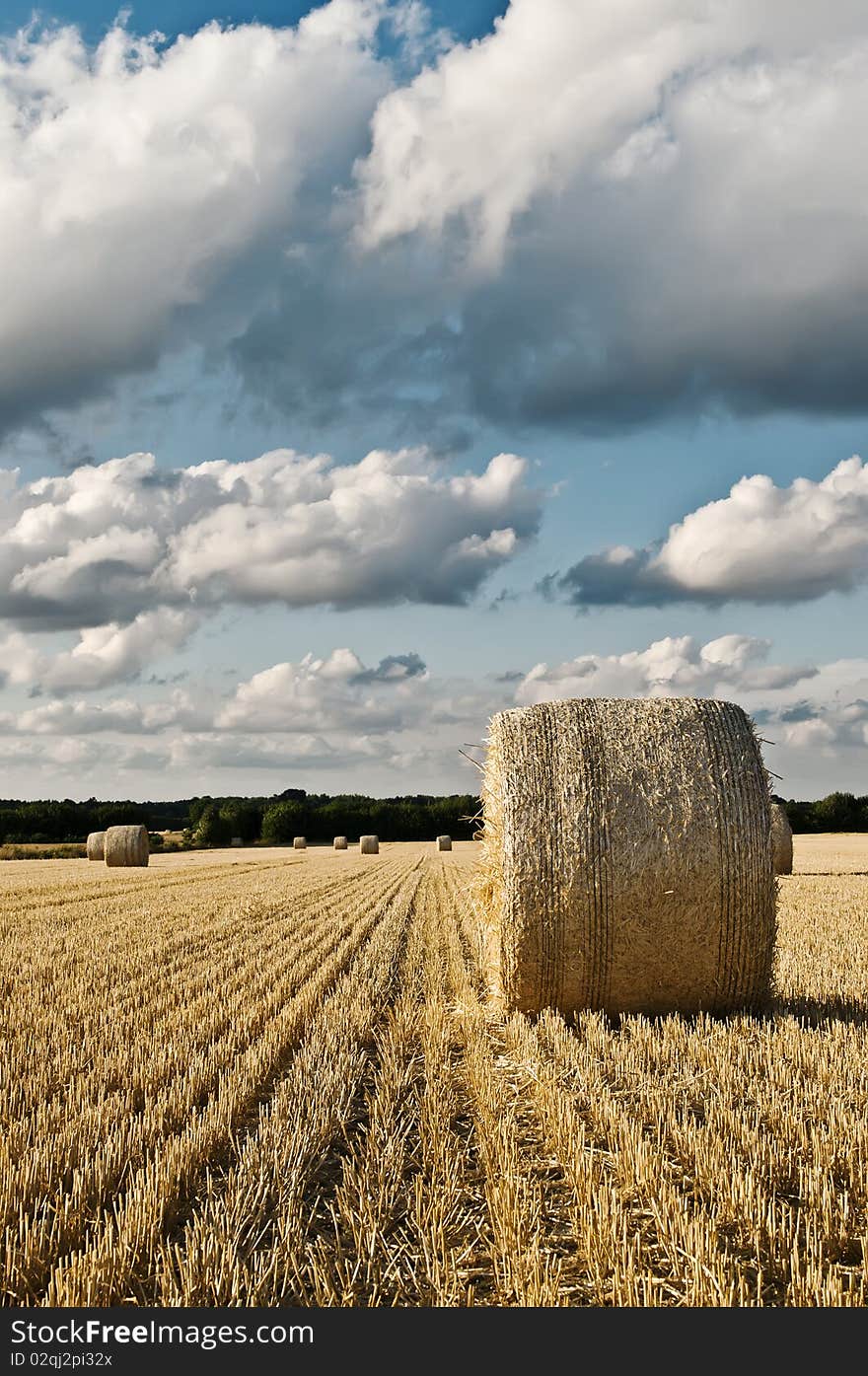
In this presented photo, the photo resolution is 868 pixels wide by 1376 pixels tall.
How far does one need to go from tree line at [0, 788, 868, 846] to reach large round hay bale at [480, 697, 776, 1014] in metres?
62.4

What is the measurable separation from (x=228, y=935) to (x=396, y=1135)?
7.65 m

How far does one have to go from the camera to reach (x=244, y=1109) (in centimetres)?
523

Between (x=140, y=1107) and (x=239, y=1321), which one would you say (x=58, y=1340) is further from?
(x=140, y=1107)

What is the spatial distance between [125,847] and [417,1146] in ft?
98.5

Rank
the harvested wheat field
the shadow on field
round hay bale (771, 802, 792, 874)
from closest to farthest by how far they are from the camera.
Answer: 1. the harvested wheat field
2. the shadow on field
3. round hay bale (771, 802, 792, 874)

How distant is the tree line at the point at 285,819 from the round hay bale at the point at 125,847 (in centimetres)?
3534

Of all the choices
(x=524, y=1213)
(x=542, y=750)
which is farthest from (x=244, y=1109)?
(x=542, y=750)

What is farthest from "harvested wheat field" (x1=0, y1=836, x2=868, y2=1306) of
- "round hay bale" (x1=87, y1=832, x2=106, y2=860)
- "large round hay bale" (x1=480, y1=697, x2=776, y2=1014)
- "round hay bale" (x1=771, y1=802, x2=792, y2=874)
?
"round hay bale" (x1=87, y1=832, x2=106, y2=860)

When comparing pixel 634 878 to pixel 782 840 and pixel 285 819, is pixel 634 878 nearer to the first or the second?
pixel 782 840

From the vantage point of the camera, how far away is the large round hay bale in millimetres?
7320

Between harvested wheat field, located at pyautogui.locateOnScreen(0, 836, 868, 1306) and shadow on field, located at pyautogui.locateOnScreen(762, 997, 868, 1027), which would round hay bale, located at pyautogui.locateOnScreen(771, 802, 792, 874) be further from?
shadow on field, located at pyautogui.locateOnScreen(762, 997, 868, 1027)

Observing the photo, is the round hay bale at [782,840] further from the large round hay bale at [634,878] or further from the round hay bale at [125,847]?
the round hay bale at [125,847]

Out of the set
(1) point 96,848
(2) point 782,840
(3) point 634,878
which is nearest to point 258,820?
(1) point 96,848

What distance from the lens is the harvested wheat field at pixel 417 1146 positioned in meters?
3.36
